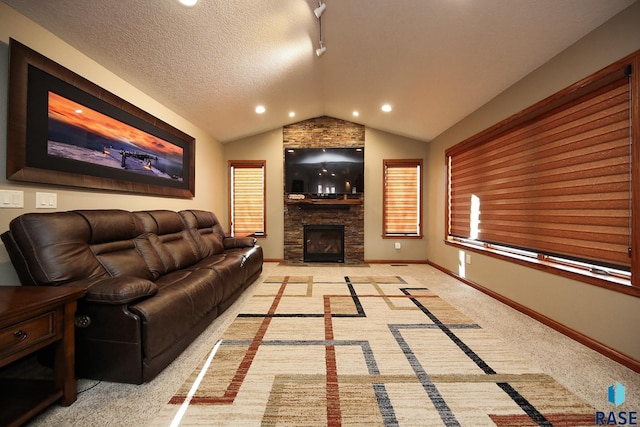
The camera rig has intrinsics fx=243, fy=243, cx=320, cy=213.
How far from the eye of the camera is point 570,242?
2154mm

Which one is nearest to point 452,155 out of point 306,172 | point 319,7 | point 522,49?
point 522,49

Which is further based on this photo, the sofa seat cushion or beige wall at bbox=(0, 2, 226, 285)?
beige wall at bbox=(0, 2, 226, 285)

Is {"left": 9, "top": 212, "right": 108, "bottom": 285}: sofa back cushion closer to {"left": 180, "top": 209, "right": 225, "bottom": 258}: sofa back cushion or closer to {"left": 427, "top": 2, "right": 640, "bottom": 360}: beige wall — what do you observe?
{"left": 180, "top": 209, "right": 225, "bottom": 258}: sofa back cushion

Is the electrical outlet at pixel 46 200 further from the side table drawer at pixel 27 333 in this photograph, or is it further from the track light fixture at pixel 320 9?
the track light fixture at pixel 320 9

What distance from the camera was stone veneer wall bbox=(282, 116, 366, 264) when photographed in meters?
5.21

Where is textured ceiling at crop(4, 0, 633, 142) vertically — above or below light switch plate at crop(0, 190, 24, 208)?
above

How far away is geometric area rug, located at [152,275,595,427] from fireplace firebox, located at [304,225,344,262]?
2663 millimetres

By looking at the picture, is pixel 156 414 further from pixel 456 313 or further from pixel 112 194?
pixel 456 313

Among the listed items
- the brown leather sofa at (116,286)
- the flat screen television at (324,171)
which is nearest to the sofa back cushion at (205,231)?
the brown leather sofa at (116,286)

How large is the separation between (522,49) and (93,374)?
13.7 ft

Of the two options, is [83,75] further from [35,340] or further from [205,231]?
[35,340]

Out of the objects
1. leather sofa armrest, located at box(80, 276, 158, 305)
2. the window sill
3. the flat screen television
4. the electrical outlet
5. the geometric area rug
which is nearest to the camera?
the geometric area rug

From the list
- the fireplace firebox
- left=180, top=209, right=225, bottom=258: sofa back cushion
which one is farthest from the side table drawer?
the fireplace firebox

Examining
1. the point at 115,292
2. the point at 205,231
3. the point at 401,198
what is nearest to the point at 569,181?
the point at 401,198
